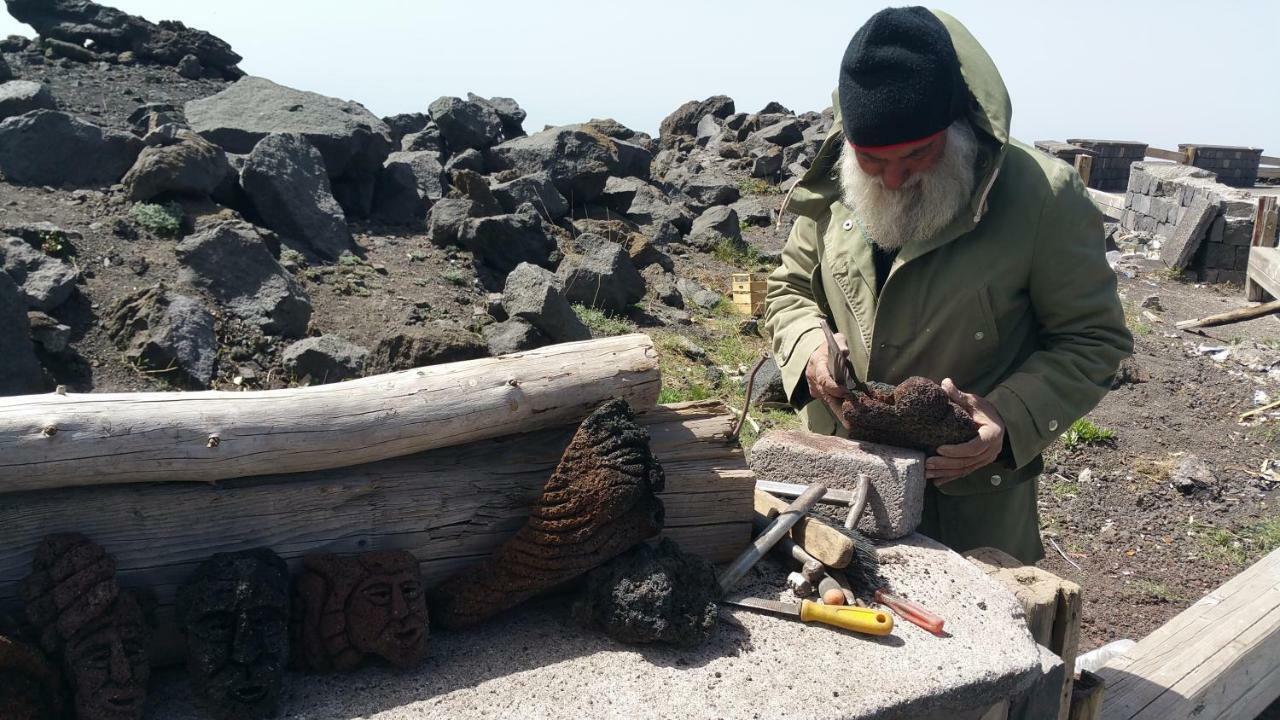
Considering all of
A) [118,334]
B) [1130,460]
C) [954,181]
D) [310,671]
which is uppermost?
[954,181]

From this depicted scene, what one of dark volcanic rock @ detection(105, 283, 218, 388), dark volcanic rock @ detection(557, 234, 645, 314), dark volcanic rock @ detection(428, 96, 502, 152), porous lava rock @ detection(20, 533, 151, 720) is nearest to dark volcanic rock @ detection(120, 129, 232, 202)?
dark volcanic rock @ detection(105, 283, 218, 388)

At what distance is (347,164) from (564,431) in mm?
7654

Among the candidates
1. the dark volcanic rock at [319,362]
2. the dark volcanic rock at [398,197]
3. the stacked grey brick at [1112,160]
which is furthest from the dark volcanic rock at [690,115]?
the dark volcanic rock at [319,362]

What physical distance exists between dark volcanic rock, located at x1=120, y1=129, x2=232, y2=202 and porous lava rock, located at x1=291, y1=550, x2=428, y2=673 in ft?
20.5

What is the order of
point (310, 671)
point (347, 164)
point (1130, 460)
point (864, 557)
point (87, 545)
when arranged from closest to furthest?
point (87, 545)
point (310, 671)
point (864, 557)
point (1130, 460)
point (347, 164)

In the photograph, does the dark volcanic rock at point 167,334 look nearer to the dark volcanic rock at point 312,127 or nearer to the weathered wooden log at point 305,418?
the dark volcanic rock at point 312,127

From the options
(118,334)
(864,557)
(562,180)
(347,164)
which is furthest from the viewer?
(562,180)

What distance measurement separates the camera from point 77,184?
25.7 ft

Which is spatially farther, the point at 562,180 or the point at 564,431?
the point at 562,180

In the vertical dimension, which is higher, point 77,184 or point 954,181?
point 954,181

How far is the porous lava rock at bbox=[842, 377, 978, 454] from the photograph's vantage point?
2.88m

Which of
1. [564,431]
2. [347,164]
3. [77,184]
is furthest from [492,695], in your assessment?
[347,164]

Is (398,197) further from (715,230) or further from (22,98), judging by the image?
(715,230)

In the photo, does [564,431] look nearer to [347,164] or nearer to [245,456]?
[245,456]
